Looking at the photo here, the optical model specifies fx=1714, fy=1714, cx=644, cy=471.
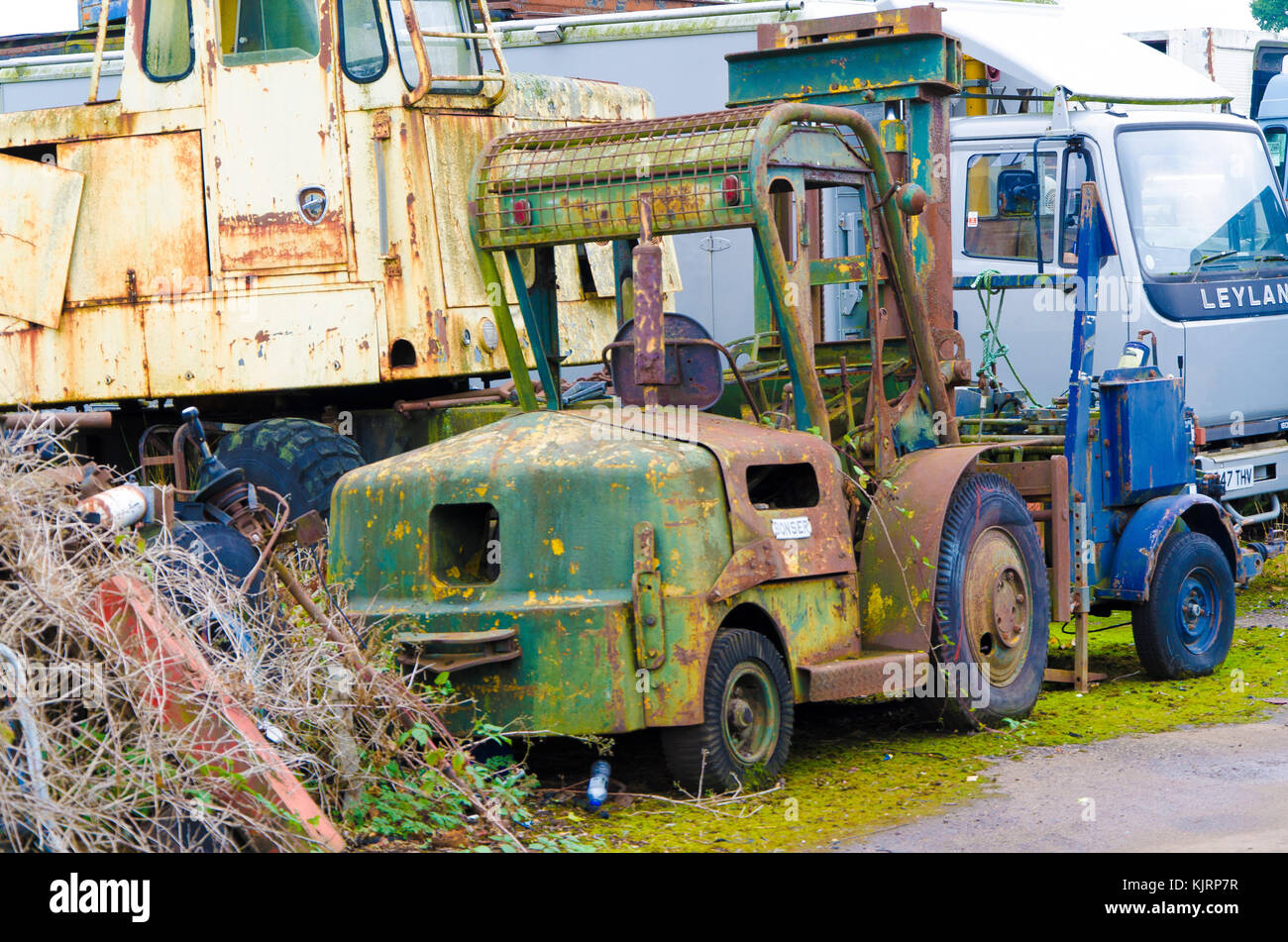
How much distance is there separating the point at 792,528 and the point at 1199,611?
350 cm

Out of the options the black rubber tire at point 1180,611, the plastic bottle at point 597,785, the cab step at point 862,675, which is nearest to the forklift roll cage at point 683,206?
the cab step at point 862,675

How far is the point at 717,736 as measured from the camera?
6.46m

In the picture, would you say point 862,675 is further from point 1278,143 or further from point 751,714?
point 1278,143

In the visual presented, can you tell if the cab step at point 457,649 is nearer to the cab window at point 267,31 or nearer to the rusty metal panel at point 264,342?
the rusty metal panel at point 264,342

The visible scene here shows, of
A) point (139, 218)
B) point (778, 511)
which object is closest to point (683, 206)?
point (778, 511)

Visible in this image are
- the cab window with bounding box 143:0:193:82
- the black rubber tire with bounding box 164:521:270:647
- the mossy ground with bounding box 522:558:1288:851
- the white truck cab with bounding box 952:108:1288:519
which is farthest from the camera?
the white truck cab with bounding box 952:108:1288:519

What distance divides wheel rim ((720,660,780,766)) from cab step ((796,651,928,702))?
20 cm

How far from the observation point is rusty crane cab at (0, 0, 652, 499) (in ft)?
30.2

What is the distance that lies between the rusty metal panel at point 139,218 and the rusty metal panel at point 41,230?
0.06 m

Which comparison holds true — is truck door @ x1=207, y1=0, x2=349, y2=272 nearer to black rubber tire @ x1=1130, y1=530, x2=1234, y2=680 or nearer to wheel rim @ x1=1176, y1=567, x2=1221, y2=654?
black rubber tire @ x1=1130, y1=530, x2=1234, y2=680

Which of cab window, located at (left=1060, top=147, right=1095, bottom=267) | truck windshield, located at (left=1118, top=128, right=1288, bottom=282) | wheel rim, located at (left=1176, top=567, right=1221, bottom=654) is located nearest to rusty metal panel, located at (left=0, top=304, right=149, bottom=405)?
wheel rim, located at (left=1176, top=567, right=1221, bottom=654)

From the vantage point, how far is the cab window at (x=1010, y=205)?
38.8ft
